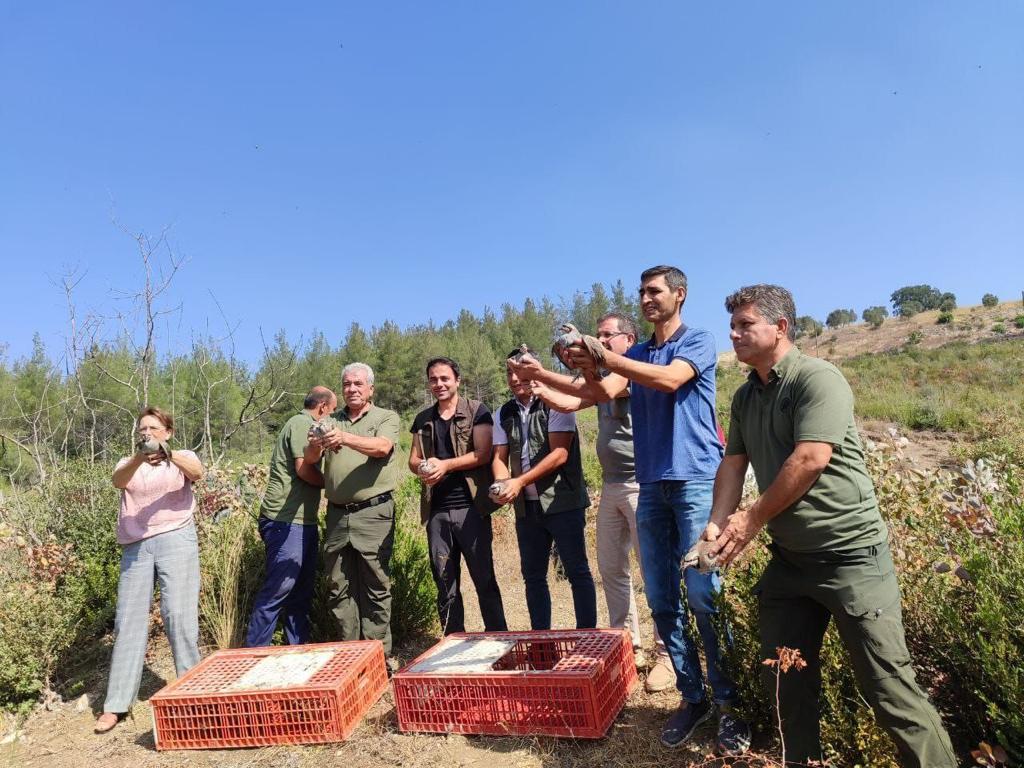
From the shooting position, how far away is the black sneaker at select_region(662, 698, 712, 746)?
2.68 meters

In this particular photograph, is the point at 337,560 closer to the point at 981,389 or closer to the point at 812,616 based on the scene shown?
the point at 812,616

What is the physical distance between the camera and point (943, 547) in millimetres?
2932

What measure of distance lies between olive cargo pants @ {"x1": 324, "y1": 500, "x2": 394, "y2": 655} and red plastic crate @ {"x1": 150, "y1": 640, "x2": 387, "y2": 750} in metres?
0.55

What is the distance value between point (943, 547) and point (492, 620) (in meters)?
2.38

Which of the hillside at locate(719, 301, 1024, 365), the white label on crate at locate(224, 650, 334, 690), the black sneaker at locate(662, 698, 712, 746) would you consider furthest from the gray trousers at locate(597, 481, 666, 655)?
the hillside at locate(719, 301, 1024, 365)

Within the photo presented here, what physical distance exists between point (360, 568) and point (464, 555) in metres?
0.66

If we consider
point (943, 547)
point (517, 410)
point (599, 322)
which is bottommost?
point (943, 547)

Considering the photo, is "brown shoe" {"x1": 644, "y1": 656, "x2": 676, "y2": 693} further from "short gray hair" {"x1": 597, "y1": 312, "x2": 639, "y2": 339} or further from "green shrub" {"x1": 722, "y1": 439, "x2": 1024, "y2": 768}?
"short gray hair" {"x1": 597, "y1": 312, "x2": 639, "y2": 339}

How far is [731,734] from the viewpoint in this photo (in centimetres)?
252

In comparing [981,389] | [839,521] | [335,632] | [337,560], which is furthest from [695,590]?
[981,389]

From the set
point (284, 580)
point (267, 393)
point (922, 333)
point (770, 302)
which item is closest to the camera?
point (770, 302)

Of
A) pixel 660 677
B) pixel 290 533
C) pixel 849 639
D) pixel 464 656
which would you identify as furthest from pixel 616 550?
pixel 290 533

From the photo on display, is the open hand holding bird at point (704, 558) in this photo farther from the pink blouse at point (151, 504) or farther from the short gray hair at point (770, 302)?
the pink blouse at point (151, 504)

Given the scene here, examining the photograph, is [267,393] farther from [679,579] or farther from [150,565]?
[679,579]
